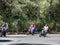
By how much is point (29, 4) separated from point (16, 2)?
7.68 feet

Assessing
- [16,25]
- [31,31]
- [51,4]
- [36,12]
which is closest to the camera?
[31,31]

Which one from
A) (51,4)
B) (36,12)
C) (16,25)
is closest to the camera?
(16,25)

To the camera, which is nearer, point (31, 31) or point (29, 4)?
point (31, 31)

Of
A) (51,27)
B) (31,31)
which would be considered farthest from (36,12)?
A: (31,31)

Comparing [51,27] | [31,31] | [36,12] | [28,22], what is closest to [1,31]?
[31,31]

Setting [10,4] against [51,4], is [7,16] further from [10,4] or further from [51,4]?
[51,4]

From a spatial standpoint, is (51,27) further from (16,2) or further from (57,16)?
(16,2)

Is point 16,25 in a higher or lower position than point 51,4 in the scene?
lower

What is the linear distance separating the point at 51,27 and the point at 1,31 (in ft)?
28.4

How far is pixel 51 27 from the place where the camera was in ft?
104

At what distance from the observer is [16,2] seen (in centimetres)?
3122

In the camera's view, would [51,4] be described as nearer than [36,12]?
Yes

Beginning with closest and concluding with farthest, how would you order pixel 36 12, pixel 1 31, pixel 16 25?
pixel 1 31 → pixel 16 25 → pixel 36 12

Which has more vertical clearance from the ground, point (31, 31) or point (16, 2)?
point (16, 2)
